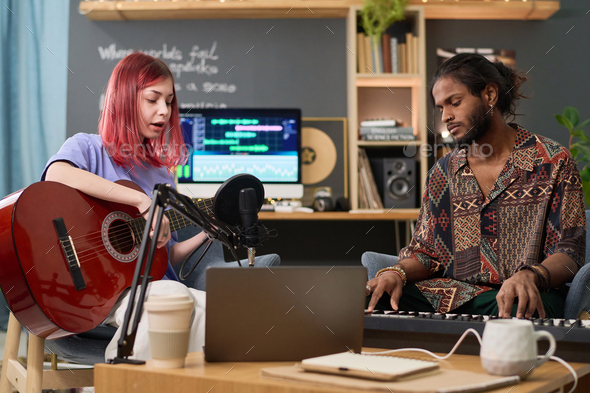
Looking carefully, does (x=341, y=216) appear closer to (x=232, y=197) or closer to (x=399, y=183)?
(x=399, y=183)

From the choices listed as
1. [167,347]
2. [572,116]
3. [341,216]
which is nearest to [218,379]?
[167,347]

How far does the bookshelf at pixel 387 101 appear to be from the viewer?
315cm

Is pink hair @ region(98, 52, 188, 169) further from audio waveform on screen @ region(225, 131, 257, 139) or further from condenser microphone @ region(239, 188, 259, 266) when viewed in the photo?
audio waveform on screen @ region(225, 131, 257, 139)

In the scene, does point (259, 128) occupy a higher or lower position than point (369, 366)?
higher

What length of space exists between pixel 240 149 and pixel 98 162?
60.2 inches

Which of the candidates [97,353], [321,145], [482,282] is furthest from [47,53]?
[482,282]

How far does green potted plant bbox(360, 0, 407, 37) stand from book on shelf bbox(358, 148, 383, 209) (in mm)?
745

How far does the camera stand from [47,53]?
3.17m

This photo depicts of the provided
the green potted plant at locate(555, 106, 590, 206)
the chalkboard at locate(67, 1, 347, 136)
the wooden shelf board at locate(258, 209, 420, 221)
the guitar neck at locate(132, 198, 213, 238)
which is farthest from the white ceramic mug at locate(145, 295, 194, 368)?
the chalkboard at locate(67, 1, 347, 136)

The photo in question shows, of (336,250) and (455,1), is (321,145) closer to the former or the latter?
(336,250)

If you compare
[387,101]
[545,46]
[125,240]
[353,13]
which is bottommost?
[125,240]

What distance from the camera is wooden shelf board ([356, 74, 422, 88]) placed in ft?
10.3

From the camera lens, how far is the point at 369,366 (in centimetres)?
69

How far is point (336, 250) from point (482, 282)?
2002mm
